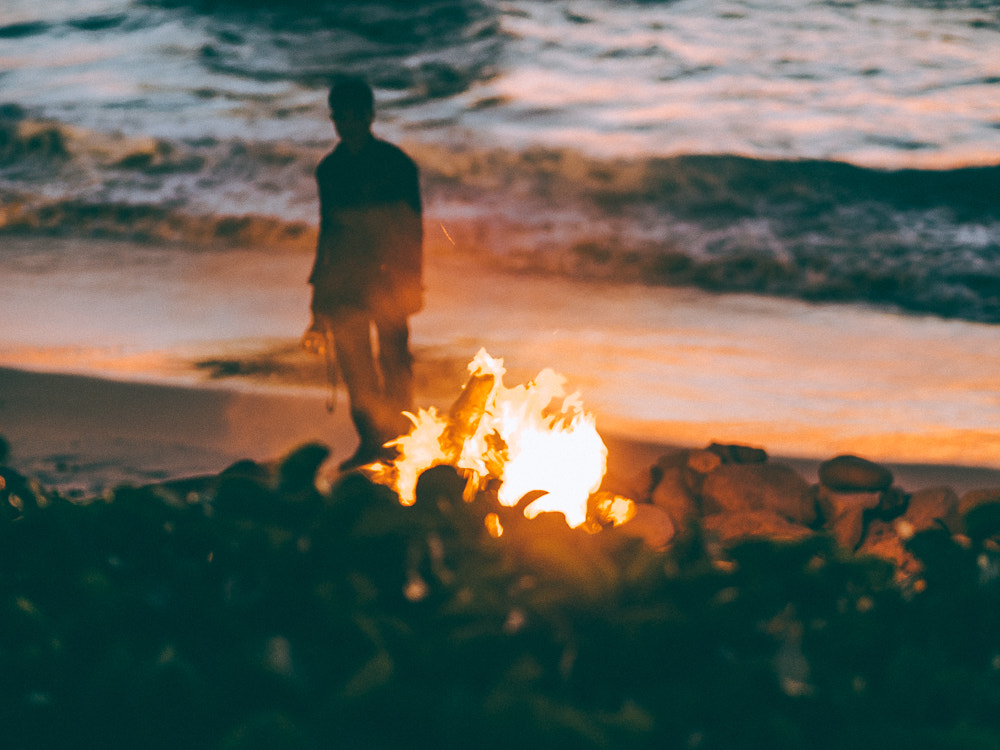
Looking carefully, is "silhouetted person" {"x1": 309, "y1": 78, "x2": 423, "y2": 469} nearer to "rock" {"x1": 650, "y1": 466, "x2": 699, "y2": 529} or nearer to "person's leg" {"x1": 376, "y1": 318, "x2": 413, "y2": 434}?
"person's leg" {"x1": 376, "y1": 318, "x2": 413, "y2": 434}

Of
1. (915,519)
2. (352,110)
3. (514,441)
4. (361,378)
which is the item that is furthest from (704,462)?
(352,110)

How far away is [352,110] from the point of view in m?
3.84

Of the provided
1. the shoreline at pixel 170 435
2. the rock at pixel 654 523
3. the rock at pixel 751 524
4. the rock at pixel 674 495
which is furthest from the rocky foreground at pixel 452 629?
the shoreline at pixel 170 435

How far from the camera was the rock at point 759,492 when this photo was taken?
4.23 meters

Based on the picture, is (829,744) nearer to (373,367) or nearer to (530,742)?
(530,742)

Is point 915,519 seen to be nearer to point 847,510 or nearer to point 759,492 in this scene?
point 847,510

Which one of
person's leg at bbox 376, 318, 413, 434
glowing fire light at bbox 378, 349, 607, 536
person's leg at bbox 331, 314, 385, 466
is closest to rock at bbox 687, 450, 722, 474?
glowing fire light at bbox 378, 349, 607, 536

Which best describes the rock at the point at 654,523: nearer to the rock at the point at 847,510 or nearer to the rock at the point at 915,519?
the rock at the point at 847,510

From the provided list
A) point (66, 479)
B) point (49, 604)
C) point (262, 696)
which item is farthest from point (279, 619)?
point (66, 479)

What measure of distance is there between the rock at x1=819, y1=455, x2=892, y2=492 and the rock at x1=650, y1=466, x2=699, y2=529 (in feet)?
2.34

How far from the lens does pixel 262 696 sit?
1078 millimetres

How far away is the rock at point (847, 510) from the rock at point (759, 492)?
0.30 feet

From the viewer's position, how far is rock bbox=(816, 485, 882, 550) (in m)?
4.22

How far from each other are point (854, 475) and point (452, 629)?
12.0ft
